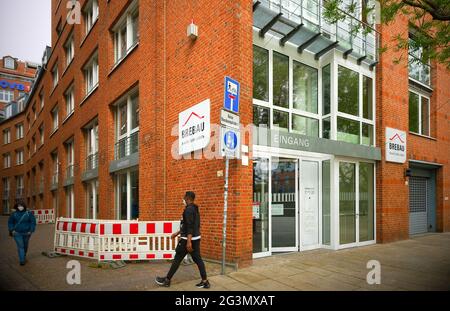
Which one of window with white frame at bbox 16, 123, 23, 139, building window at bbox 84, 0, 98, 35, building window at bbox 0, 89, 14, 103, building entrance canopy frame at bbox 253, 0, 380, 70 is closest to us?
building entrance canopy frame at bbox 253, 0, 380, 70

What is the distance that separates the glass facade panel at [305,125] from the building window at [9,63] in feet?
170

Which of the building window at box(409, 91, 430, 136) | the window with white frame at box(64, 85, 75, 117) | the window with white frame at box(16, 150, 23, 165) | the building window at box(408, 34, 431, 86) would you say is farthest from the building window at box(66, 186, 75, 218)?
the window with white frame at box(16, 150, 23, 165)

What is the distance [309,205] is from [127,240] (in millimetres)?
4880

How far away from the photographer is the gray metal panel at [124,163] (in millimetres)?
10141

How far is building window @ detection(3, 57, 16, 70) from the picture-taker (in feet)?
155

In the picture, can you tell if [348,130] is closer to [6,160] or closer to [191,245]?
[191,245]

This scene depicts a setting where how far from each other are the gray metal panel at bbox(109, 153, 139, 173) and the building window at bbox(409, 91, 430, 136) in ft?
34.6

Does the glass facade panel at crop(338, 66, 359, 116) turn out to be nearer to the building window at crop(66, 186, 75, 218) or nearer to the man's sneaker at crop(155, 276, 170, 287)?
the man's sneaker at crop(155, 276, 170, 287)

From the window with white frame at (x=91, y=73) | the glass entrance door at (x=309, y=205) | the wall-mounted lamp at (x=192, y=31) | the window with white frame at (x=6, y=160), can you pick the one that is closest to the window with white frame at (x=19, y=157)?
the window with white frame at (x=6, y=160)

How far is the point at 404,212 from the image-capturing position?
11.3m

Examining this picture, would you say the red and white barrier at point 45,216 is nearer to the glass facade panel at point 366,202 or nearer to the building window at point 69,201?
the building window at point 69,201

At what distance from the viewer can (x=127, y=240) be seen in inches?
287

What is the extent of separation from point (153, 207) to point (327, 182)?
4.98 metres

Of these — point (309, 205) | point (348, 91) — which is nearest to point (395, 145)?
point (348, 91)
